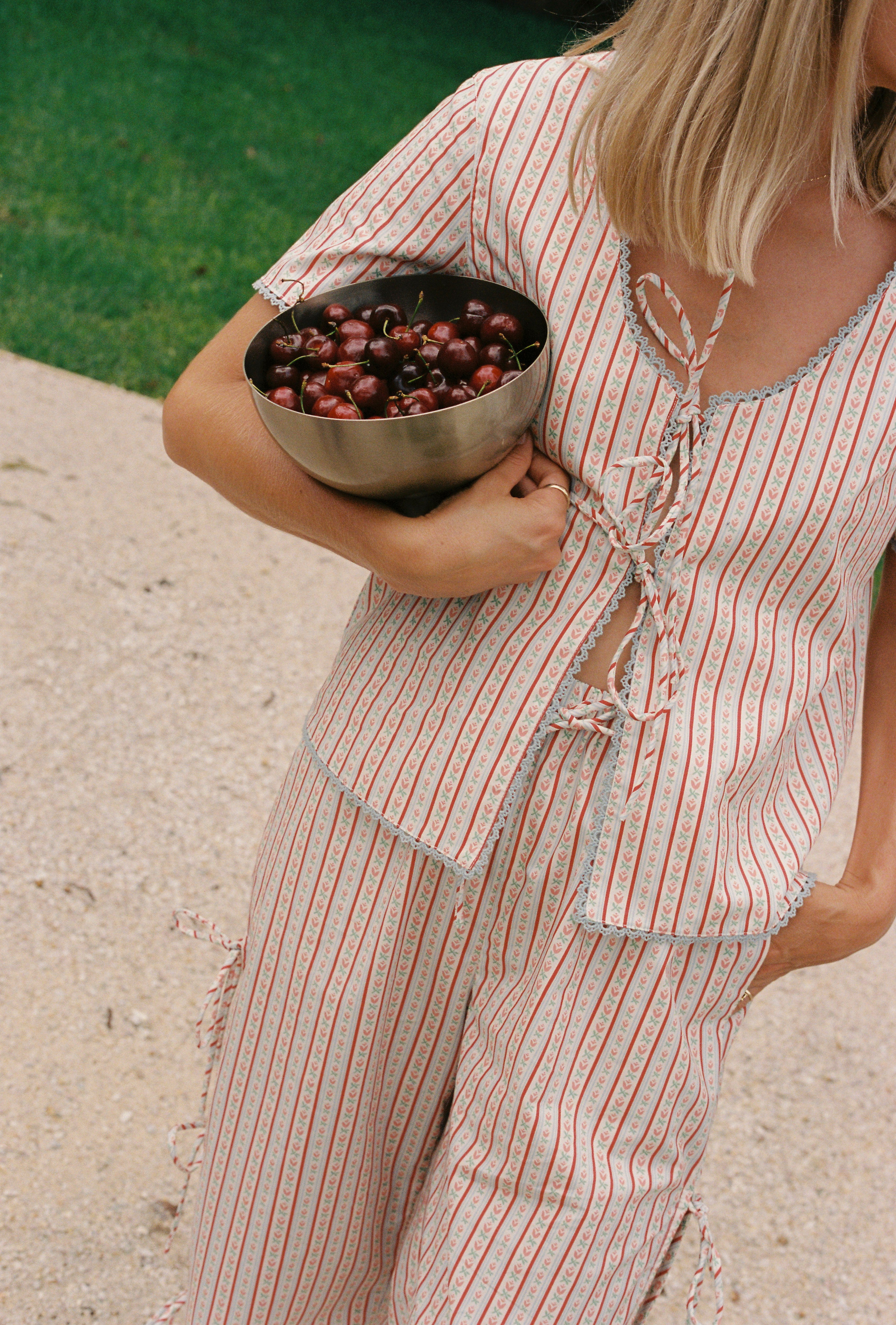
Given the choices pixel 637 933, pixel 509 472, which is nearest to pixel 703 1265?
pixel 637 933

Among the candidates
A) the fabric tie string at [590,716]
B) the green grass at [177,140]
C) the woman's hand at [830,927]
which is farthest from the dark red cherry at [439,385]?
the green grass at [177,140]

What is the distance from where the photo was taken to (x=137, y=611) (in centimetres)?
371

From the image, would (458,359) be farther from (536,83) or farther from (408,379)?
(536,83)

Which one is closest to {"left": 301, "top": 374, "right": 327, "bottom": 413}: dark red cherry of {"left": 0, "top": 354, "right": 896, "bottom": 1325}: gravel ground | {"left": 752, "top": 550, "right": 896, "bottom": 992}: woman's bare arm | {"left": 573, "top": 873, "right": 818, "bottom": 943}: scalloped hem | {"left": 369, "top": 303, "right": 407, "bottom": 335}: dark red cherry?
{"left": 369, "top": 303, "right": 407, "bottom": 335}: dark red cherry

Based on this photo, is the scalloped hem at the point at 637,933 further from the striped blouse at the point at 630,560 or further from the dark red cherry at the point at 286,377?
the dark red cherry at the point at 286,377

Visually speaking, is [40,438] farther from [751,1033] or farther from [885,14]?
[885,14]

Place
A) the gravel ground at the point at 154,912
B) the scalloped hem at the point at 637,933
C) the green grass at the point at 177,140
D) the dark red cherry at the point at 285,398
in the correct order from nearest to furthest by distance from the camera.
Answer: the dark red cherry at the point at 285,398, the scalloped hem at the point at 637,933, the gravel ground at the point at 154,912, the green grass at the point at 177,140

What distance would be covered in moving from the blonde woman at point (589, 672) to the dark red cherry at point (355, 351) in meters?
0.16

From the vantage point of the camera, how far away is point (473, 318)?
4.03 feet

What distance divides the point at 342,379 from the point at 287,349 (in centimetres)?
9

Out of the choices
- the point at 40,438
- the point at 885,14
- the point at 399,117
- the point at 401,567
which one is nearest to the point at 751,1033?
the point at 401,567

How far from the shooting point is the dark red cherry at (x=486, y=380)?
1170mm

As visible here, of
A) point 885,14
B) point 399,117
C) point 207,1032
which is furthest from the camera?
point 399,117

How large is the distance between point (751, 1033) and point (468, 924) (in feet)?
5.81
